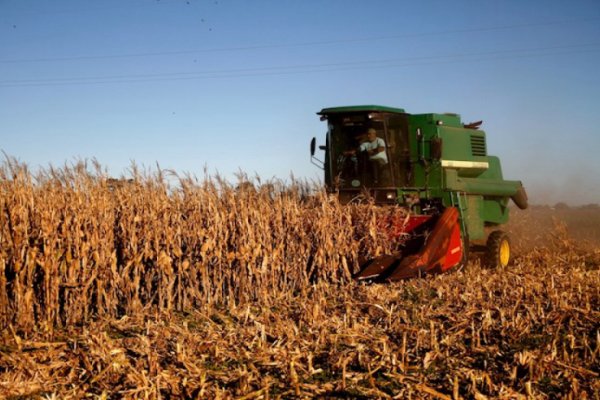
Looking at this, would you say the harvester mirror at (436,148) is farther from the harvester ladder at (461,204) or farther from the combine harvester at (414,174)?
the harvester ladder at (461,204)

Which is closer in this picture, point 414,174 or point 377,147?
point 377,147

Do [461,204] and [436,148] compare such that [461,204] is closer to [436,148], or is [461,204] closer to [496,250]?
[496,250]

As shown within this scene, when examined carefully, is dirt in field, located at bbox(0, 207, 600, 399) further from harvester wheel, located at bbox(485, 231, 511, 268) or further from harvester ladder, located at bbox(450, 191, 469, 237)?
harvester wheel, located at bbox(485, 231, 511, 268)

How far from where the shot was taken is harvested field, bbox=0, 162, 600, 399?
4641mm

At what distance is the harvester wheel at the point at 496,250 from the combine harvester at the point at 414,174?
0.06ft

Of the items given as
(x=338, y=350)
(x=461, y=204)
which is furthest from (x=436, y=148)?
(x=338, y=350)

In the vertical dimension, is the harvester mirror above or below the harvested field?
above

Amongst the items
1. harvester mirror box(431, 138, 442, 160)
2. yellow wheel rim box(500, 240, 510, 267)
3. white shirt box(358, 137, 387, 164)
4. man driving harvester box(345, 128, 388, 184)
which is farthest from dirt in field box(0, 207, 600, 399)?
yellow wheel rim box(500, 240, 510, 267)

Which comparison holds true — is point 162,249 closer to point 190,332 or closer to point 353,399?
point 190,332

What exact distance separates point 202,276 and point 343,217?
252 cm

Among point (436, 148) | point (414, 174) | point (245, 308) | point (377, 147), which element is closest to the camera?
point (245, 308)

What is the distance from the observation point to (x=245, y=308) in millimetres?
7281

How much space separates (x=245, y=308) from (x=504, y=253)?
6.67 meters

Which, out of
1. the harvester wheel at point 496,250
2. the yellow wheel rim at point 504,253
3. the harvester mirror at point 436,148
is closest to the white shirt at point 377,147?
the harvester mirror at point 436,148
